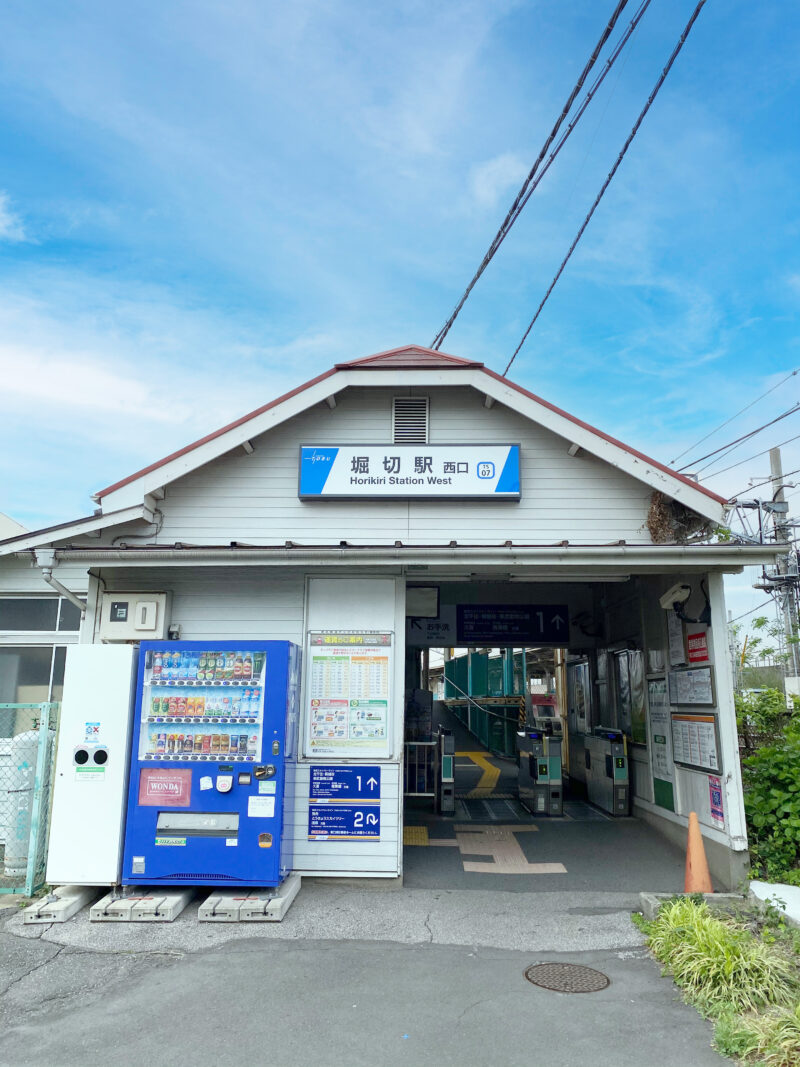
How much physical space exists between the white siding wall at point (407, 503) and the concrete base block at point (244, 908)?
352cm

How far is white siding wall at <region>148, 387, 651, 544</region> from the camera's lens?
827 cm

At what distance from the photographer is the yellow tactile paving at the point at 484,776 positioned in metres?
12.8

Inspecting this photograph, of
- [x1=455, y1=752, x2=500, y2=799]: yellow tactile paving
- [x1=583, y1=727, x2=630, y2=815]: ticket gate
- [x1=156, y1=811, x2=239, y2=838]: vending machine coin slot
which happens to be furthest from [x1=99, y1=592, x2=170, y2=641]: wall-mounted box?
[x1=455, y1=752, x2=500, y2=799]: yellow tactile paving

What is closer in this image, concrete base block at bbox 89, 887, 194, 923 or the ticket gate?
concrete base block at bbox 89, 887, 194, 923

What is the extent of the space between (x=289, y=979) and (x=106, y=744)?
9.25ft

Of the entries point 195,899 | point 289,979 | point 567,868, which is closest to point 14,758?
point 195,899

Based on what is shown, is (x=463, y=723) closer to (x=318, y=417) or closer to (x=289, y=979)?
(x=318, y=417)

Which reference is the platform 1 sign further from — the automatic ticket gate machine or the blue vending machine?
the automatic ticket gate machine

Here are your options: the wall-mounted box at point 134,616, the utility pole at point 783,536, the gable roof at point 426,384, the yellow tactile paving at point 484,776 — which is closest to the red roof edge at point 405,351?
the gable roof at point 426,384

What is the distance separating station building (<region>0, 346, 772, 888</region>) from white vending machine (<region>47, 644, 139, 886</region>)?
0.92 m

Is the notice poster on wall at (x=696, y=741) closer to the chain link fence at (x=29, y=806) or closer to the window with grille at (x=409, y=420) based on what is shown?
the window with grille at (x=409, y=420)

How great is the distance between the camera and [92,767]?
22.8 ft

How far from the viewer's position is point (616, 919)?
659cm

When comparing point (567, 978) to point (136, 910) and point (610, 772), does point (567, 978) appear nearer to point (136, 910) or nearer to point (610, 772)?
point (136, 910)
